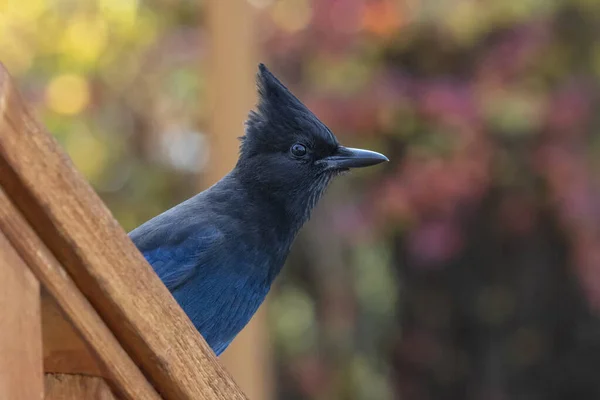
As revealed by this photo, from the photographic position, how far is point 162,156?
627 cm

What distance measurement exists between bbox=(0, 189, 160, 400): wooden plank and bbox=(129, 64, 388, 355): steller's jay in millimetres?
969

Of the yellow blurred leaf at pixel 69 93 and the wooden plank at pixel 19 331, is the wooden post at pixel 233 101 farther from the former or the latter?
the wooden plank at pixel 19 331

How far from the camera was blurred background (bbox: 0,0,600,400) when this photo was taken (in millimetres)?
5254

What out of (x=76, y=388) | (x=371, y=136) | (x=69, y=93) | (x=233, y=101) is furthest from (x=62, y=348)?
(x=69, y=93)

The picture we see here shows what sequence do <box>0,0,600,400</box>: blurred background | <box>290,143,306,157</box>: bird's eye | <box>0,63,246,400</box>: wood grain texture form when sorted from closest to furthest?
1. <box>0,63,246,400</box>: wood grain texture
2. <box>290,143,306,157</box>: bird's eye
3. <box>0,0,600,400</box>: blurred background

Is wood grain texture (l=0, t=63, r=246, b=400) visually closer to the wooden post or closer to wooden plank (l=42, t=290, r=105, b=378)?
wooden plank (l=42, t=290, r=105, b=378)

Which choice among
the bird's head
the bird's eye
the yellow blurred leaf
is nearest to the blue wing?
the bird's head

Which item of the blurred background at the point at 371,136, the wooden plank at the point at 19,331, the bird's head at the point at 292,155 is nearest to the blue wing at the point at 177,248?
the bird's head at the point at 292,155

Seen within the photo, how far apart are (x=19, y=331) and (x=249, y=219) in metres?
1.39

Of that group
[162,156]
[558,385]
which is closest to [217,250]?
[162,156]

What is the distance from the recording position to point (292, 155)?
8.87 ft

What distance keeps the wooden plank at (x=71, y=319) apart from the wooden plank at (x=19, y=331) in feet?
0.05

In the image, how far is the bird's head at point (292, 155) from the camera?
104 inches

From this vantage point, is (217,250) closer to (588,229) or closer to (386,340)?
(588,229)
